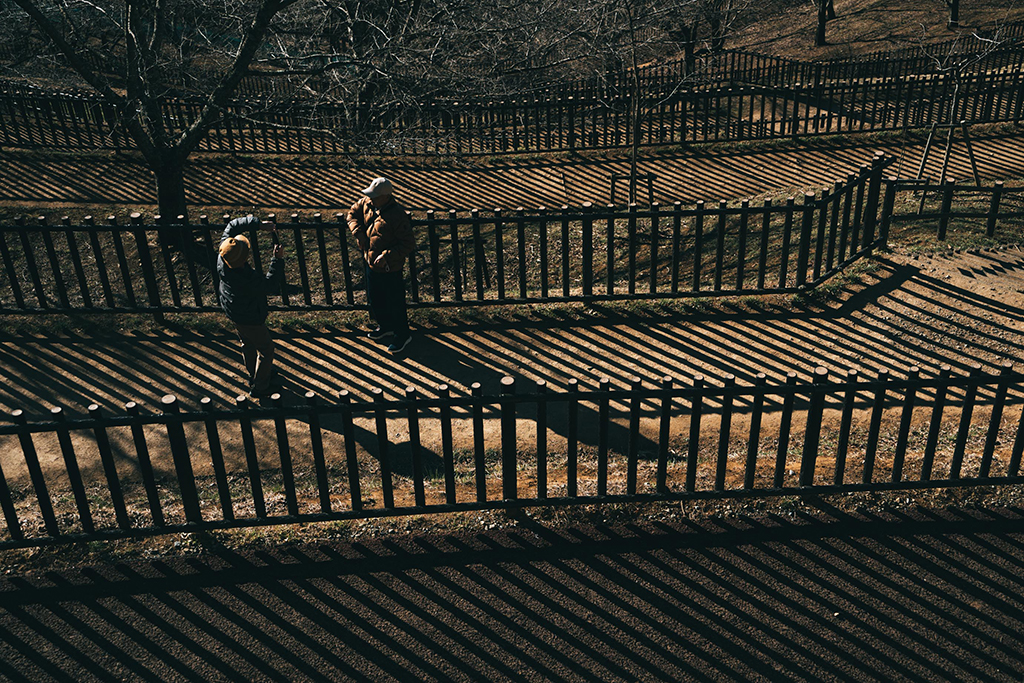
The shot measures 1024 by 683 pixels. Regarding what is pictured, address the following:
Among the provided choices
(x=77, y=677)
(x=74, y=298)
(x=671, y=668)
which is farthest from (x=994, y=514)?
(x=74, y=298)

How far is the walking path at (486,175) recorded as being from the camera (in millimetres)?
13727

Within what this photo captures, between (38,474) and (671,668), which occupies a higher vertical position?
(38,474)

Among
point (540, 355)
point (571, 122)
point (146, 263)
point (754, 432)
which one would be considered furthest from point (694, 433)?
point (571, 122)

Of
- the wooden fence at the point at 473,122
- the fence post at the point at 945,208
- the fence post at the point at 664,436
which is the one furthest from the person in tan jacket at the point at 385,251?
the wooden fence at the point at 473,122

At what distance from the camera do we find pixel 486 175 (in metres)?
14.7

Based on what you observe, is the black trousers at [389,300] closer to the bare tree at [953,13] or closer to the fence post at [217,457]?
the fence post at [217,457]

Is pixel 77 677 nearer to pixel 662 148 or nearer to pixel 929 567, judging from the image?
pixel 929 567

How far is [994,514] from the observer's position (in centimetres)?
501

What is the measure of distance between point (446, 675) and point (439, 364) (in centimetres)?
353

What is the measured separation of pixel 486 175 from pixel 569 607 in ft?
36.6

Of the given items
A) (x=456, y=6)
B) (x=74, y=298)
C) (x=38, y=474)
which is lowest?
(x=74, y=298)

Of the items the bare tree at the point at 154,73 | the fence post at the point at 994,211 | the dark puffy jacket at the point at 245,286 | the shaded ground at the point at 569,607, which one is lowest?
the shaded ground at the point at 569,607

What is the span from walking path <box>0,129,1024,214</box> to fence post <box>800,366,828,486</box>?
359 inches

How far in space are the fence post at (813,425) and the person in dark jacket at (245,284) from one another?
4.03 meters
